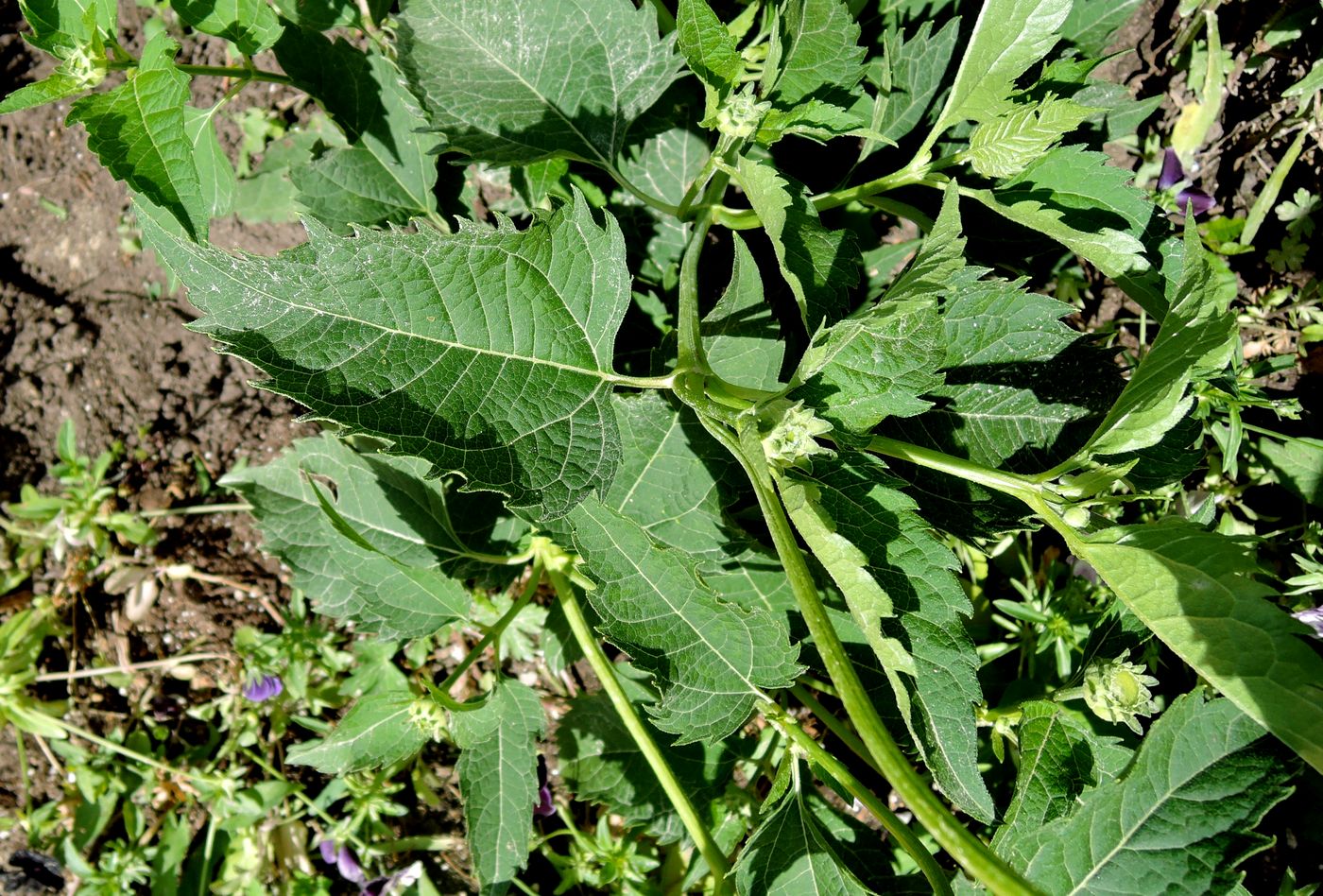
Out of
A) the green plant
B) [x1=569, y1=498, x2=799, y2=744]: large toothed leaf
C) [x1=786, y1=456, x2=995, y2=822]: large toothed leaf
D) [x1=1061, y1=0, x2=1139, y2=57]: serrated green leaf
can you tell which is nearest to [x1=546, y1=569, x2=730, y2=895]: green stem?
the green plant

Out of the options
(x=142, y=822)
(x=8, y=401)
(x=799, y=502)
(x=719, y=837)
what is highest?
(x=799, y=502)

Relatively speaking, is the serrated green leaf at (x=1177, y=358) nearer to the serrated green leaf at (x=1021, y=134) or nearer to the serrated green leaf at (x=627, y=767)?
the serrated green leaf at (x=1021, y=134)

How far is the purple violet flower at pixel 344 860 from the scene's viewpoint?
2799 mm

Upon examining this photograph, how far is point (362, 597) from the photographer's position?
211 cm

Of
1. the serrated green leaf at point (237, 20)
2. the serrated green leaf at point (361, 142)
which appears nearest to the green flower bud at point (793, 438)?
the serrated green leaf at point (361, 142)

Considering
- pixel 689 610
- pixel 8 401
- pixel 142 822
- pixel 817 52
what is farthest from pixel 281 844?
pixel 817 52

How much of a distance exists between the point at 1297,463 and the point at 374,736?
242cm

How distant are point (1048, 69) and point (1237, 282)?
1.16 m

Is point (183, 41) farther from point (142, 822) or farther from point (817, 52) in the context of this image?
point (142, 822)

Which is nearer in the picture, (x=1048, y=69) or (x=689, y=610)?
(x=689, y=610)

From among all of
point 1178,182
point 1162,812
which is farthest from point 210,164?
point 1178,182

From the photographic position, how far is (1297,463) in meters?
2.40

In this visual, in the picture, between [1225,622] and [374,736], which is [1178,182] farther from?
[374,736]

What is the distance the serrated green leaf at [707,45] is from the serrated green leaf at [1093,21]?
37.7 inches
